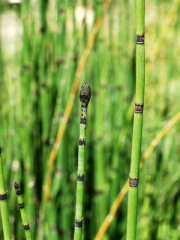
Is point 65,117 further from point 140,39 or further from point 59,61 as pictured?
point 140,39

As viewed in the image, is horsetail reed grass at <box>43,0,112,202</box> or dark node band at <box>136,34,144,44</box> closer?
dark node band at <box>136,34,144,44</box>

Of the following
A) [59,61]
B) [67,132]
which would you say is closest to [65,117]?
[67,132]

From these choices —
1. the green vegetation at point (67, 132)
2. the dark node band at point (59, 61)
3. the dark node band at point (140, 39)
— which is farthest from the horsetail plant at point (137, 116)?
the dark node band at point (59, 61)

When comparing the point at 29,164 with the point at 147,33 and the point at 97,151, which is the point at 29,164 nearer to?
the point at 97,151

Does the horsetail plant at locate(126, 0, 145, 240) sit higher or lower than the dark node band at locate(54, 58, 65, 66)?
lower

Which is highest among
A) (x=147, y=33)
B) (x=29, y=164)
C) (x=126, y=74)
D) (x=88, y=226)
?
(x=147, y=33)

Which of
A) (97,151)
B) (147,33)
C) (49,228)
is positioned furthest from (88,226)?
(147,33)

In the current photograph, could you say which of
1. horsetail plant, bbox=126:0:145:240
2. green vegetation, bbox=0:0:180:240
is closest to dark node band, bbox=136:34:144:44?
horsetail plant, bbox=126:0:145:240

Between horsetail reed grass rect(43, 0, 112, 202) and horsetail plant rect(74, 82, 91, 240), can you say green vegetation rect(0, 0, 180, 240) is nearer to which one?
horsetail reed grass rect(43, 0, 112, 202)
